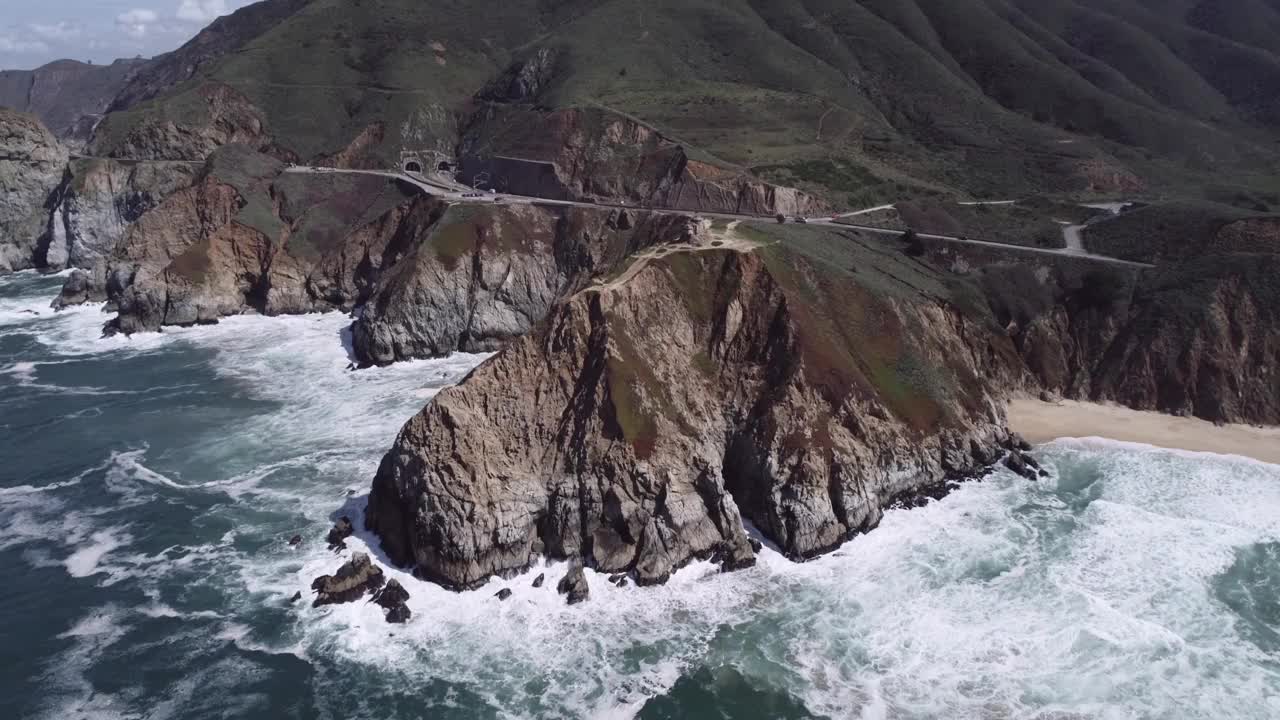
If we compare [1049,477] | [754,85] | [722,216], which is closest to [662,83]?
[754,85]

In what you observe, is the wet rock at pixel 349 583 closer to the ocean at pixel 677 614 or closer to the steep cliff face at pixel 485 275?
the ocean at pixel 677 614

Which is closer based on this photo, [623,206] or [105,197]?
[623,206]

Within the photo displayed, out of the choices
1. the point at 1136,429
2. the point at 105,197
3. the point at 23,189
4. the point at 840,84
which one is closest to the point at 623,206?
the point at 1136,429

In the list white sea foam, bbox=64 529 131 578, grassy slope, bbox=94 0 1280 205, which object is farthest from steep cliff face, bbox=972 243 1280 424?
white sea foam, bbox=64 529 131 578

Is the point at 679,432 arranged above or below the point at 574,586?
above

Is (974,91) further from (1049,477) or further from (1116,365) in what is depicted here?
(1049,477)

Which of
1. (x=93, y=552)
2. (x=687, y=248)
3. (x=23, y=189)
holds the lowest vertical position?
(x=93, y=552)

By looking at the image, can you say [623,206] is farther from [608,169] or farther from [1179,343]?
[1179,343]

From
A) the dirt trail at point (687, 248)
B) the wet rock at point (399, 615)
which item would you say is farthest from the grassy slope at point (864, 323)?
the wet rock at point (399, 615)
